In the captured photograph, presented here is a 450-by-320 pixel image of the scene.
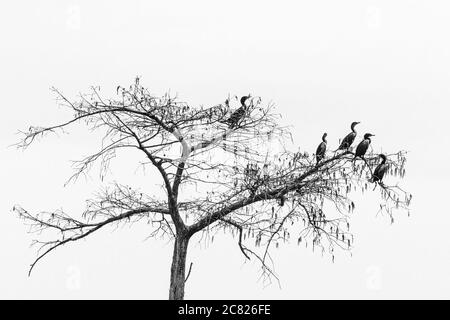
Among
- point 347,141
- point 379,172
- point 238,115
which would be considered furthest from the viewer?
point 238,115

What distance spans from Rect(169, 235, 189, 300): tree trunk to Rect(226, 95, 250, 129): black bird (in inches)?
94.7

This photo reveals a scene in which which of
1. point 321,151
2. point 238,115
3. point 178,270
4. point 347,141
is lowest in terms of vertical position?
point 178,270

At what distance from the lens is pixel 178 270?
17.0 m

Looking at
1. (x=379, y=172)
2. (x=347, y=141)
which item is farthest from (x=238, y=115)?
(x=379, y=172)

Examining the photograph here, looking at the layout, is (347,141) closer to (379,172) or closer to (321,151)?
(321,151)

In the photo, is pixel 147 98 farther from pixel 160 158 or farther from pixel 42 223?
pixel 42 223

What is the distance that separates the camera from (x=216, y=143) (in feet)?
55.4

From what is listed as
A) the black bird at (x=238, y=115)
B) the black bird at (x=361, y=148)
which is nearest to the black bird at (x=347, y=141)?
the black bird at (x=361, y=148)

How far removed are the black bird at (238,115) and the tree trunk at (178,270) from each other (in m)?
2.41

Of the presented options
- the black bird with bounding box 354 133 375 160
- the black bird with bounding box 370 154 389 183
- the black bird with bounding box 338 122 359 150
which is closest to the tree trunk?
the black bird with bounding box 338 122 359 150

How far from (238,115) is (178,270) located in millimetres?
3243
